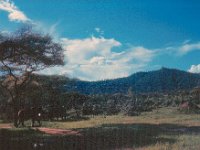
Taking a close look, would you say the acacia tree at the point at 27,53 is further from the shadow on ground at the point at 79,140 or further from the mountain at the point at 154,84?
the mountain at the point at 154,84

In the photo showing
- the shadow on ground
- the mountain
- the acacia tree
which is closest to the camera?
the shadow on ground

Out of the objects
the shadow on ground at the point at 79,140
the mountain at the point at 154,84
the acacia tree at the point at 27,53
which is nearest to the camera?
the shadow on ground at the point at 79,140

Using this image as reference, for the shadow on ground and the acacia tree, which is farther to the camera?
the acacia tree

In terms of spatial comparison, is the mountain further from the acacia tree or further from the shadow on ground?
the shadow on ground

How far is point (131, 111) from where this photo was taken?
226 feet

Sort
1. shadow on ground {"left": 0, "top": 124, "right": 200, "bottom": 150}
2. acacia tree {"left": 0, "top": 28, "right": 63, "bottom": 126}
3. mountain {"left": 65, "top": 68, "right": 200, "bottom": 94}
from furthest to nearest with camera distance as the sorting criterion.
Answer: mountain {"left": 65, "top": 68, "right": 200, "bottom": 94} → acacia tree {"left": 0, "top": 28, "right": 63, "bottom": 126} → shadow on ground {"left": 0, "top": 124, "right": 200, "bottom": 150}

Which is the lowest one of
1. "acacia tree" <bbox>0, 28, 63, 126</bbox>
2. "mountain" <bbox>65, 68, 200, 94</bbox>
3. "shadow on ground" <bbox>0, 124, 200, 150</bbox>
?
"shadow on ground" <bbox>0, 124, 200, 150</bbox>

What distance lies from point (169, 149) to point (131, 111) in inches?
1848

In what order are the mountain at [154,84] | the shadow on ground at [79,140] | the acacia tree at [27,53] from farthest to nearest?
the mountain at [154,84]
the acacia tree at [27,53]
the shadow on ground at [79,140]

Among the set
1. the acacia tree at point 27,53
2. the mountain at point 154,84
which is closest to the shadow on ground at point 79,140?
the acacia tree at point 27,53

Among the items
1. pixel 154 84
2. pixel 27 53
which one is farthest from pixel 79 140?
pixel 154 84

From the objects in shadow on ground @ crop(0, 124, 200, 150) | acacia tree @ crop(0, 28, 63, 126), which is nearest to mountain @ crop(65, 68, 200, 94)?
acacia tree @ crop(0, 28, 63, 126)

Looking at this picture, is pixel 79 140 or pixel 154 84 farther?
pixel 154 84

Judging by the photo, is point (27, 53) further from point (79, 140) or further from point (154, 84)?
point (154, 84)
